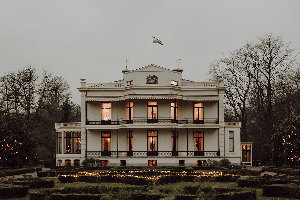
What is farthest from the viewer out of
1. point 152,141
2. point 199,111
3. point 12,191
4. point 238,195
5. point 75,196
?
point 199,111

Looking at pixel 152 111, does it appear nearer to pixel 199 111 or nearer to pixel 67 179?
pixel 199 111

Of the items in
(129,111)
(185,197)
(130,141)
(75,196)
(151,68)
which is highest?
(151,68)

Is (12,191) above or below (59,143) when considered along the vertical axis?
below

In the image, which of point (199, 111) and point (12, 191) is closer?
point (12, 191)

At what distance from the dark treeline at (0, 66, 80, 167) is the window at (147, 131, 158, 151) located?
35.8 feet

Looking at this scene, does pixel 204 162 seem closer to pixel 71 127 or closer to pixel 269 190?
pixel 71 127

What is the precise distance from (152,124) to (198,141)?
531cm

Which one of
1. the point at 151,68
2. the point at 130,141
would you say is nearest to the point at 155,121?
the point at 130,141

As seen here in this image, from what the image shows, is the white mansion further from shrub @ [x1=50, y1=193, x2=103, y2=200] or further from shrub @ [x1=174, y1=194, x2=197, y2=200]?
shrub @ [x1=174, y1=194, x2=197, y2=200]

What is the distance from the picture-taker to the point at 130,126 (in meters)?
38.7

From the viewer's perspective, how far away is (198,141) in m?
40.4

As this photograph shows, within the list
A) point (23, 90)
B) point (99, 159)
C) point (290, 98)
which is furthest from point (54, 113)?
point (290, 98)

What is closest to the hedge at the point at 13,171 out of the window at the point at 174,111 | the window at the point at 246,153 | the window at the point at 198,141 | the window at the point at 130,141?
the window at the point at 130,141

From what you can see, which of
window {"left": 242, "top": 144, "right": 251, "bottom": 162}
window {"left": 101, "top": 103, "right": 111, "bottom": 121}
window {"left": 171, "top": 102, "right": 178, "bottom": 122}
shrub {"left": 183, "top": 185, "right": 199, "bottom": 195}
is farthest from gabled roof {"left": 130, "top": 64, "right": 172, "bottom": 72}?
shrub {"left": 183, "top": 185, "right": 199, "bottom": 195}
